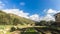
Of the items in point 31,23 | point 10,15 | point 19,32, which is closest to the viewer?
point 19,32

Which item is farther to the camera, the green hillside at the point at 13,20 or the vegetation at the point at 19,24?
the green hillside at the point at 13,20

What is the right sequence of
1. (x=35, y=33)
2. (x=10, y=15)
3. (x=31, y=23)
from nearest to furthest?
(x=35, y=33)
(x=31, y=23)
(x=10, y=15)

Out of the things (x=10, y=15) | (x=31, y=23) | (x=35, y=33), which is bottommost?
(x=35, y=33)

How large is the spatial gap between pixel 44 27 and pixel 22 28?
814 millimetres

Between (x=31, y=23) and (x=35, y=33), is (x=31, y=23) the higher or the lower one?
the higher one

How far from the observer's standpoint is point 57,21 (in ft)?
17.0

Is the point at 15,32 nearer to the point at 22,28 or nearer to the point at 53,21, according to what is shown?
the point at 22,28

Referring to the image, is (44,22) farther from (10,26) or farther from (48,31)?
(10,26)

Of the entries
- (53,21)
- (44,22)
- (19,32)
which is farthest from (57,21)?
(19,32)

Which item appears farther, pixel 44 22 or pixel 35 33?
Answer: pixel 44 22

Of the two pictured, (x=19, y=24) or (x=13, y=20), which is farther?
(x=13, y=20)

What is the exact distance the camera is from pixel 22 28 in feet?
15.4

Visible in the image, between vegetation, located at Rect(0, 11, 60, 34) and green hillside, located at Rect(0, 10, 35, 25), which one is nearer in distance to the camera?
vegetation, located at Rect(0, 11, 60, 34)

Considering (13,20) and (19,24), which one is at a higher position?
(13,20)
